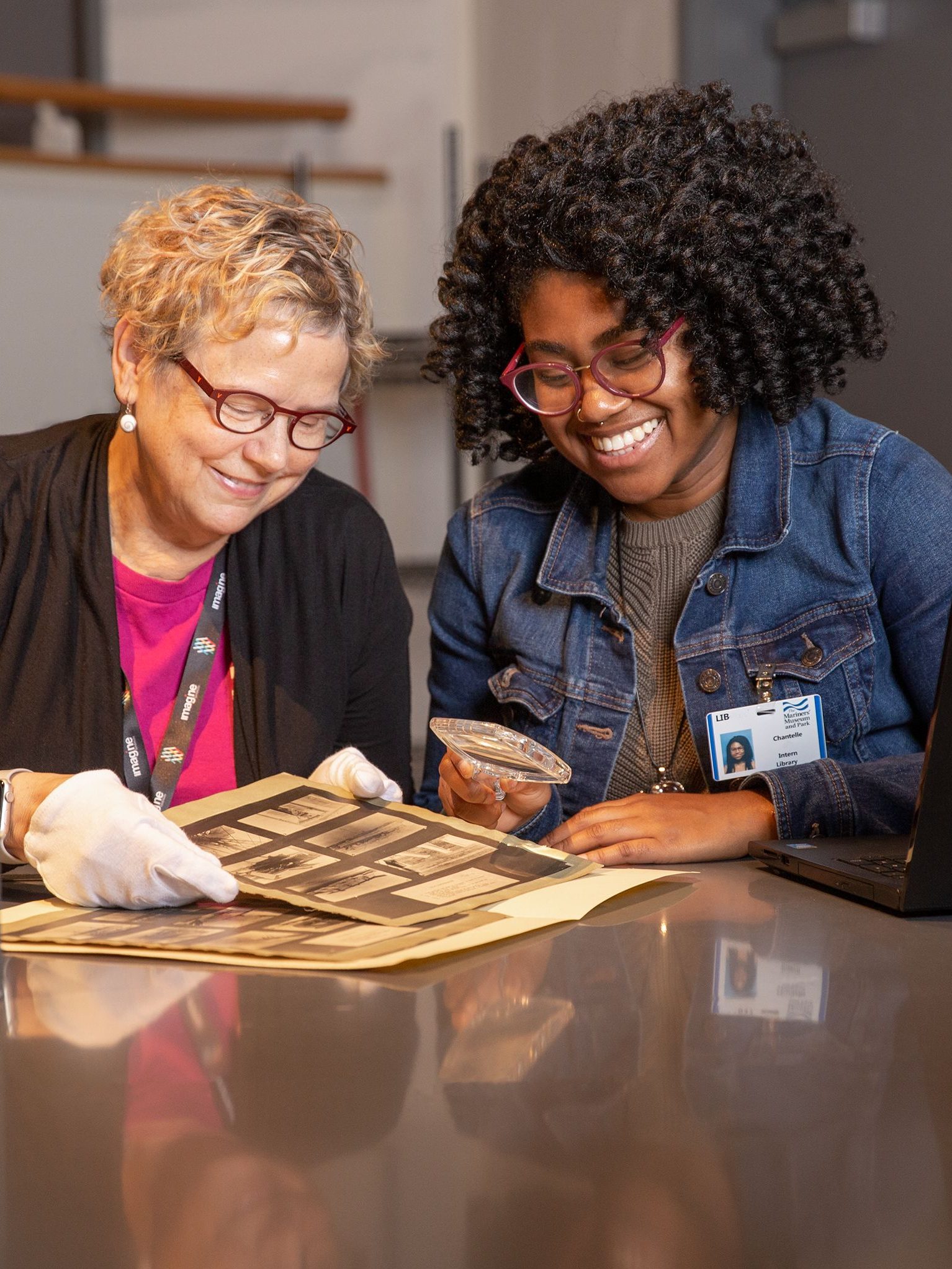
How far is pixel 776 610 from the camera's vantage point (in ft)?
4.38

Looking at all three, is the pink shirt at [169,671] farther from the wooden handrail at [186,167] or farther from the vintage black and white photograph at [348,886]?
the wooden handrail at [186,167]

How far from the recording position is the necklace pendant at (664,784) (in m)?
1.34

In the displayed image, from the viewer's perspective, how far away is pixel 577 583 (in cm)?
142

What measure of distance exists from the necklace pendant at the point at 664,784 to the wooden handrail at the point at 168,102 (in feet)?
12.3

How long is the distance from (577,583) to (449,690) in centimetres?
21

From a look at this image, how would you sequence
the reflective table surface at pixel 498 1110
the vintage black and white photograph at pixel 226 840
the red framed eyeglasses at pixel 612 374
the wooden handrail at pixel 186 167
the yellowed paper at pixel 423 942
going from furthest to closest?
the wooden handrail at pixel 186 167 → the red framed eyeglasses at pixel 612 374 → the vintage black and white photograph at pixel 226 840 → the yellowed paper at pixel 423 942 → the reflective table surface at pixel 498 1110

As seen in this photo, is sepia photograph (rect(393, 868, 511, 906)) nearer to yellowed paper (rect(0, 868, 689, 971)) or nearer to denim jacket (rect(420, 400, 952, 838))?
yellowed paper (rect(0, 868, 689, 971))

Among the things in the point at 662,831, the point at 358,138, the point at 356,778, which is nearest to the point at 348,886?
the point at 356,778

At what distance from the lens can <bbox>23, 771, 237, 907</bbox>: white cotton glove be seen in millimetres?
885

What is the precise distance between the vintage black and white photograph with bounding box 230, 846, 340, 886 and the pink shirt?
1.57 feet

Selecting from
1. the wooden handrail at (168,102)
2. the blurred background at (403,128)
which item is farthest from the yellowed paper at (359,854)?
the wooden handrail at (168,102)

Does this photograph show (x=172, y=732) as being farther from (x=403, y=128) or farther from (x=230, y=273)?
(x=403, y=128)

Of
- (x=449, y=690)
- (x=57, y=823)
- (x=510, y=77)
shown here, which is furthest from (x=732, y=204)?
(x=510, y=77)

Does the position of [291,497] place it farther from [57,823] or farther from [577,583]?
[57,823]
